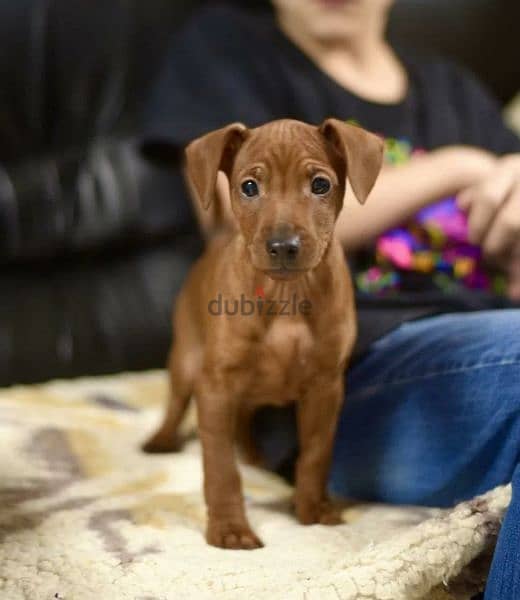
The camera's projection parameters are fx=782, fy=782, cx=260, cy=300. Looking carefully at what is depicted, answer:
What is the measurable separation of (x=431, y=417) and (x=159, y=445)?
1.50 feet

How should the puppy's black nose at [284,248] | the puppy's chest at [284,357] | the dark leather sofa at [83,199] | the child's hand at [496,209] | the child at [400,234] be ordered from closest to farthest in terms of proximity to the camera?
the puppy's black nose at [284,248] → the puppy's chest at [284,357] → the child at [400,234] → the child's hand at [496,209] → the dark leather sofa at [83,199]

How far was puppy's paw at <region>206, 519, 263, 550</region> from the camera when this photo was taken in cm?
96

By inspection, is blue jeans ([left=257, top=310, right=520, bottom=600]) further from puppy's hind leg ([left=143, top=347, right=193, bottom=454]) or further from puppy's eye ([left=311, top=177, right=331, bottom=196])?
puppy's eye ([left=311, top=177, right=331, bottom=196])

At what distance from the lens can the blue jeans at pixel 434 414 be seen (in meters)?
1.01

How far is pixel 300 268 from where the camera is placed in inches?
31.5

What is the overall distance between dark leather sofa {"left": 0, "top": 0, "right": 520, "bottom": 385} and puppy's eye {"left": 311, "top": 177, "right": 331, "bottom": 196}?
3.05 ft

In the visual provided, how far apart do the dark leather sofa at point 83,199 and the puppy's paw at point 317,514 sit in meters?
0.72

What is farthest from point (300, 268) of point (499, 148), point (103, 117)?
point (103, 117)

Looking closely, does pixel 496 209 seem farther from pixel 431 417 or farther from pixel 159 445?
pixel 159 445

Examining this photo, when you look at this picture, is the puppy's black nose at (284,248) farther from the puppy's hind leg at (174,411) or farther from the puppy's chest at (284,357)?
the puppy's hind leg at (174,411)

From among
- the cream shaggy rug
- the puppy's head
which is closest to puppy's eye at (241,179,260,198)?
the puppy's head

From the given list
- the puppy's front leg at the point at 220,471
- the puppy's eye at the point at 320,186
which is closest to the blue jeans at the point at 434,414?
the puppy's front leg at the point at 220,471

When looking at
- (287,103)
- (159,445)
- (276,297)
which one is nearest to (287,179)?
(276,297)

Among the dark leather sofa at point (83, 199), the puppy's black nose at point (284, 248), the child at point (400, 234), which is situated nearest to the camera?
the puppy's black nose at point (284, 248)
